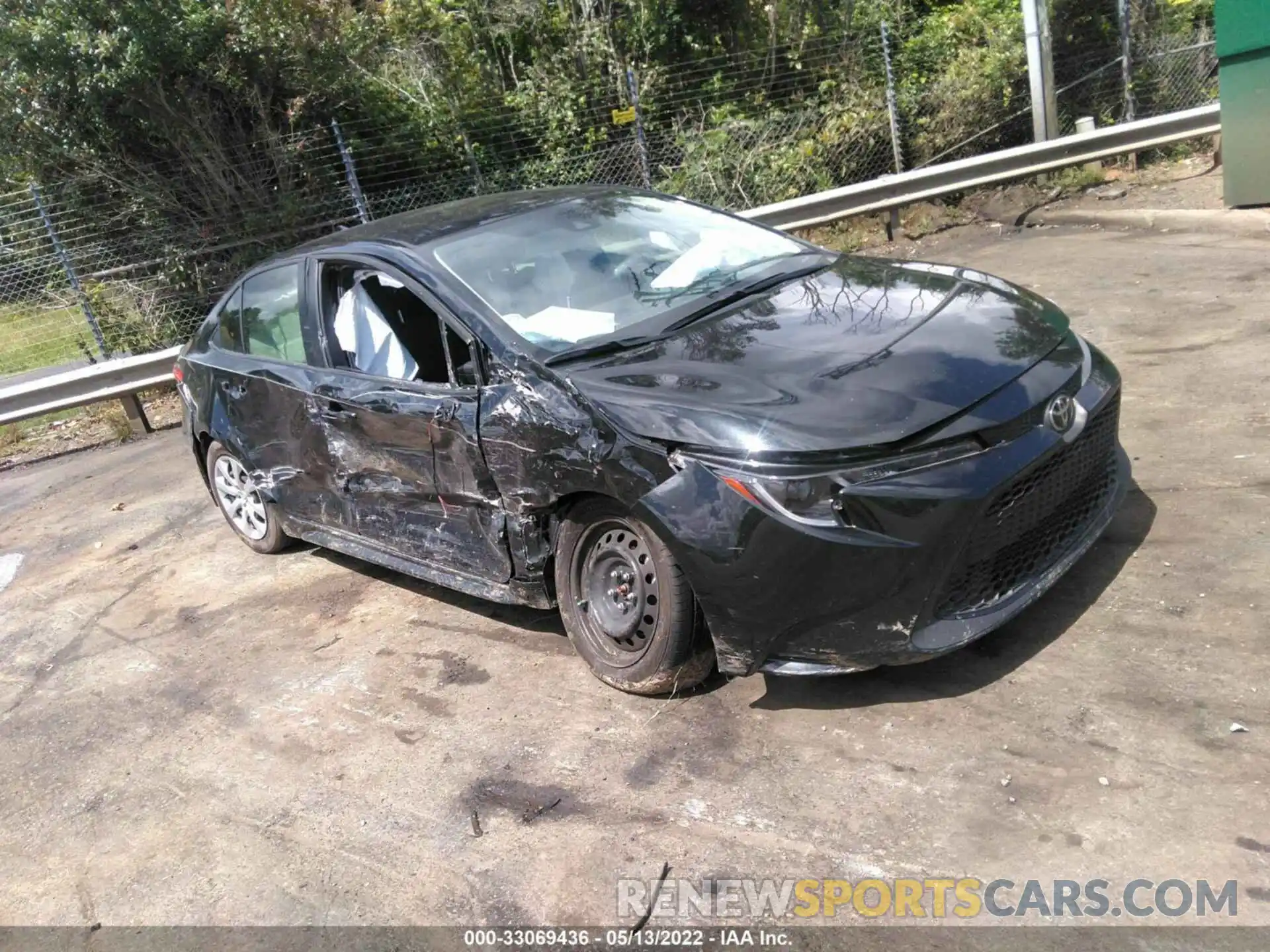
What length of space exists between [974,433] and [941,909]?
1.35 metres

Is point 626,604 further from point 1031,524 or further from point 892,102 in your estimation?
point 892,102

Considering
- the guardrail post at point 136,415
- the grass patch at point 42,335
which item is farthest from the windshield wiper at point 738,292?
the grass patch at point 42,335

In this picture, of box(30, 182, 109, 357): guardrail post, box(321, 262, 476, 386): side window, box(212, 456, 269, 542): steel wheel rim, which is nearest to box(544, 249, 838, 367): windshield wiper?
box(321, 262, 476, 386): side window

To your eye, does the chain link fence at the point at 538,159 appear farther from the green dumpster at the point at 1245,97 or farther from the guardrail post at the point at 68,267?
the green dumpster at the point at 1245,97

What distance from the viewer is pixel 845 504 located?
10.3ft

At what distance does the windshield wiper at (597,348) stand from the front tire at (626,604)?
0.52 metres

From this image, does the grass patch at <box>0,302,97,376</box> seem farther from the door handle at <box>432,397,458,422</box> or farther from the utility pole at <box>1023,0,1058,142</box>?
the utility pole at <box>1023,0,1058,142</box>

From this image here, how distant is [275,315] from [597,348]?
89.0 inches

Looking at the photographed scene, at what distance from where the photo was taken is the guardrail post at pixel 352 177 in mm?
11836

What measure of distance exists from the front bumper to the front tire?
15cm

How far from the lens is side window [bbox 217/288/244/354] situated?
5.75 meters

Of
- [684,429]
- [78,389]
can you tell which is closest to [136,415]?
[78,389]

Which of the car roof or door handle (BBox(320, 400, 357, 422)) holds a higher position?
the car roof

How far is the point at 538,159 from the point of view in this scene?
43.4 feet
